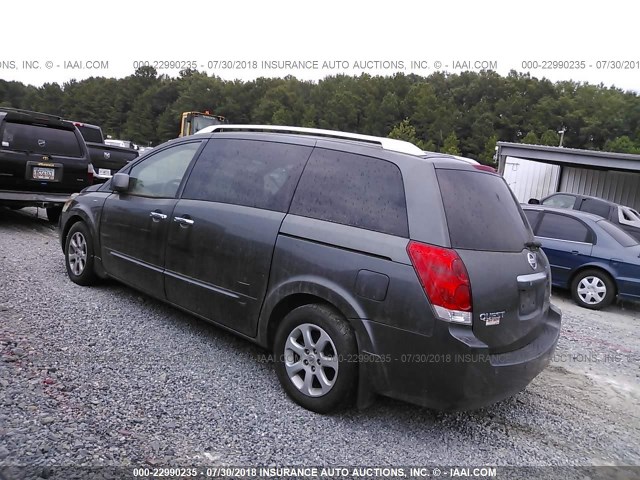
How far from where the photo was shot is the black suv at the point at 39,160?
7688mm

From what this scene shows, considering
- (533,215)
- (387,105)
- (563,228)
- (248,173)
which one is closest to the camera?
(248,173)

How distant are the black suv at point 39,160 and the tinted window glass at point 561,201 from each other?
10786mm

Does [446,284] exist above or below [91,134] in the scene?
below

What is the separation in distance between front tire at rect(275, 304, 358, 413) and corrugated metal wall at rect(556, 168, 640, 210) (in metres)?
18.9

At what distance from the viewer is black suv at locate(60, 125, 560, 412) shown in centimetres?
283

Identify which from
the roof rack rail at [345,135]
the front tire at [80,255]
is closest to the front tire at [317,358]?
the roof rack rail at [345,135]

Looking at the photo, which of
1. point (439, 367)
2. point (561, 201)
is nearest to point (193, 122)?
point (561, 201)

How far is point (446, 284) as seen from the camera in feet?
9.15

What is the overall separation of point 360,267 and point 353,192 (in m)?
0.54

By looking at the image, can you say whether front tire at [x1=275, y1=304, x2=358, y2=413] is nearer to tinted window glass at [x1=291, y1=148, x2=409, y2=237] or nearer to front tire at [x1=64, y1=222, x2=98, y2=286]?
tinted window glass at [x1=291, y1=148, x2=409, y2=237]

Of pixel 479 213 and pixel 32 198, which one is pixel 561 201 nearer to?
pixel 479 213

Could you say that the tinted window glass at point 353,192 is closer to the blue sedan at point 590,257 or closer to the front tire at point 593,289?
the blue sedan at point 590,257

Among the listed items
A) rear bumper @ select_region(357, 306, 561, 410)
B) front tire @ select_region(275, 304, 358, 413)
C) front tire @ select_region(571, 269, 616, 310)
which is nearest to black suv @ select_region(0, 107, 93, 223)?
front tire @ select_region(275, 304, 358, 413)

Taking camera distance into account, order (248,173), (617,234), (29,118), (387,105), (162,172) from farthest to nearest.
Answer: (387,105)
(29,118)
(617,234)
(162,172)
(248,173)
